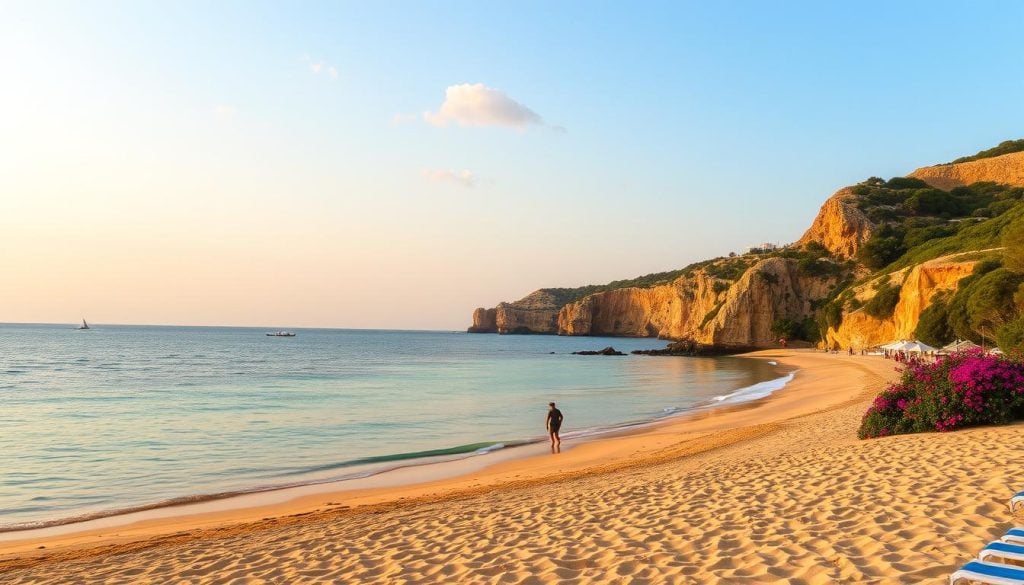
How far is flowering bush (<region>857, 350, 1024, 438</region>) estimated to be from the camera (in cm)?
1237

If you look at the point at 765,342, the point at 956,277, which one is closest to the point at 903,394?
the point at 956,277

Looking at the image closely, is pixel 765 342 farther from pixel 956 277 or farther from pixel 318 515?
pixel 318 515

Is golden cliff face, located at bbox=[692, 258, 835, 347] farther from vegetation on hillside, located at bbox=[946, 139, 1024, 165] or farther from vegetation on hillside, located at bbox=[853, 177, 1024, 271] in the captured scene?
vegetation on hillside, located at bbox=[946, 139, 1024, 165]

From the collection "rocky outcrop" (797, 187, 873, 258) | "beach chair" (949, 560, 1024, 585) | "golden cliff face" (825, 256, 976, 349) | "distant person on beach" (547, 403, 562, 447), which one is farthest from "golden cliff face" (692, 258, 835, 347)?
"beach chair" (949, 560, 1024, 585)

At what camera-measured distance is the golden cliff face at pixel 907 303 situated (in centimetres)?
4739

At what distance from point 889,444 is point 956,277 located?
42.7 m

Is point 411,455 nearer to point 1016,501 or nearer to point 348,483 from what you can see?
point 348,483

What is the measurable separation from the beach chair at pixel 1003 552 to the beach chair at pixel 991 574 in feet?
0.85

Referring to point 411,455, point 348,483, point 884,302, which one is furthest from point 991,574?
point 884,302

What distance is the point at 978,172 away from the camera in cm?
10881

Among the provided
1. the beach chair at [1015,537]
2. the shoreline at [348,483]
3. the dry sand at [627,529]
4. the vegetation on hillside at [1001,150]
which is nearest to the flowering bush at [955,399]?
the dry sand at [627,529]

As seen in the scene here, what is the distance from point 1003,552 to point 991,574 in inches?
20.4

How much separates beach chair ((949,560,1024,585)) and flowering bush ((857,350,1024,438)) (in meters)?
9.67

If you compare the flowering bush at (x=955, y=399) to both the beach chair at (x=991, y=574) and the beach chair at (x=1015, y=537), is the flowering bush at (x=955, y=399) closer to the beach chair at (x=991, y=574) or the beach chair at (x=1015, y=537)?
the beach chair at (x=1015, y=537)
